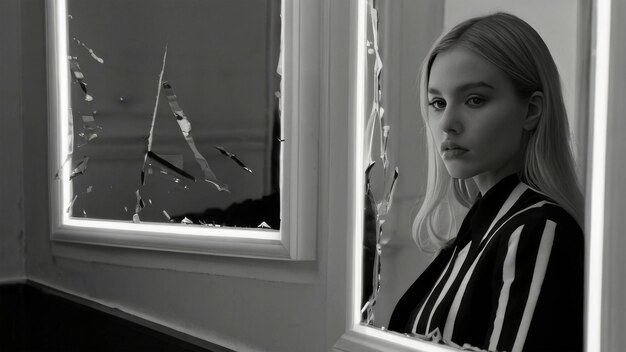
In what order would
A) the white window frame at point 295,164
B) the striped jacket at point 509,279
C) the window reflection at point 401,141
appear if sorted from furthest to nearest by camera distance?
the white window frame at point 295,164 < the window reflection at point 401,141 < the striped jacket at point 509,279

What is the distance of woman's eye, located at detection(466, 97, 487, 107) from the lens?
53 cm

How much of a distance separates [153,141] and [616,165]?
657 mm

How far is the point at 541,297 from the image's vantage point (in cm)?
48

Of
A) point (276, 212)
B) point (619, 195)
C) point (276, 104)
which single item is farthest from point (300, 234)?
point (619, 195)

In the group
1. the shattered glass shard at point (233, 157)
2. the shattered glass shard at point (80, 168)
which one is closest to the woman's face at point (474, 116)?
the shattered glass shard at point (233, 157)

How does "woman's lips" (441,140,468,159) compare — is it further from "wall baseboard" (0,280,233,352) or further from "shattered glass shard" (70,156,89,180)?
"shattered glass shard" (70,156,89,180)

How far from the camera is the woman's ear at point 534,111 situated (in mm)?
501

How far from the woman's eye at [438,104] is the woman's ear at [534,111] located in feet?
0.26

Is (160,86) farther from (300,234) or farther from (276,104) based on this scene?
(300,234)

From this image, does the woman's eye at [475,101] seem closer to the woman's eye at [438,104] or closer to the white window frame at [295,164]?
the woman's eye at [438,104]

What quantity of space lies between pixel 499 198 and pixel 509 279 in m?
0.07

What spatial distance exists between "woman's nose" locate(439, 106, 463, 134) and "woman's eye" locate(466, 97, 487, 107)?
0.05ft

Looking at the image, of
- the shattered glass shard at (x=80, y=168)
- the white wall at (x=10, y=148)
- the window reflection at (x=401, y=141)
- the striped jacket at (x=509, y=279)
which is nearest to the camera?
the striped jacket at (x=509, y=279)

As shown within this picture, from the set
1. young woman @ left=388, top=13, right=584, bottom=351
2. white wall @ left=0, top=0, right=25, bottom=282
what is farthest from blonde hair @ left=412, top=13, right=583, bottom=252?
white wall @ left=0, top=0, right=25, bottom=282
